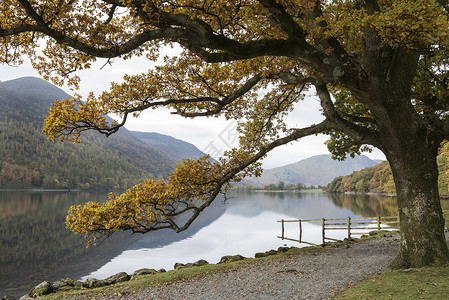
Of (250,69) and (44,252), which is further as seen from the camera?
(44,252)

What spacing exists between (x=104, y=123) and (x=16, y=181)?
16162 cm

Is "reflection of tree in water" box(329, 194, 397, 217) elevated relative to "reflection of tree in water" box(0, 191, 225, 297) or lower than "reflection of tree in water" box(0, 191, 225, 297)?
elevated

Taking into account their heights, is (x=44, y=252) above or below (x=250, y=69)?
below

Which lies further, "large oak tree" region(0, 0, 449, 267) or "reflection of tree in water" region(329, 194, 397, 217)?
"reflection of tree in water" region(329, 194, 397, 217)

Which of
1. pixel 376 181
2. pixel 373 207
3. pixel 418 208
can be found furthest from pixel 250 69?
pixel 376 181

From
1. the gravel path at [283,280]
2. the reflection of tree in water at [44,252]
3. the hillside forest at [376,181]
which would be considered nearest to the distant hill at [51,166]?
the reflection of tree in water at [44,252]

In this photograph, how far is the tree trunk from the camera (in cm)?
842

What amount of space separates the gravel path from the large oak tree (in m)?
2.14

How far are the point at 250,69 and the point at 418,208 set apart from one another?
6837 mm

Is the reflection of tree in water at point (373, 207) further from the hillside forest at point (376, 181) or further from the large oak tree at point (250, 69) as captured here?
the large oak tree at point (250, 69)

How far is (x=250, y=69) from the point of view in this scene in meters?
10.2

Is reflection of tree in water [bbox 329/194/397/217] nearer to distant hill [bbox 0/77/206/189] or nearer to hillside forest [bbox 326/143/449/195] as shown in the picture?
hillside forest [bbox 326/143/449/195]

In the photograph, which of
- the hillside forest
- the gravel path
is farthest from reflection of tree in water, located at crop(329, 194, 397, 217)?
the gravel path

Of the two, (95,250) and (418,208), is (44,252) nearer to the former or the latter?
(95,250)
